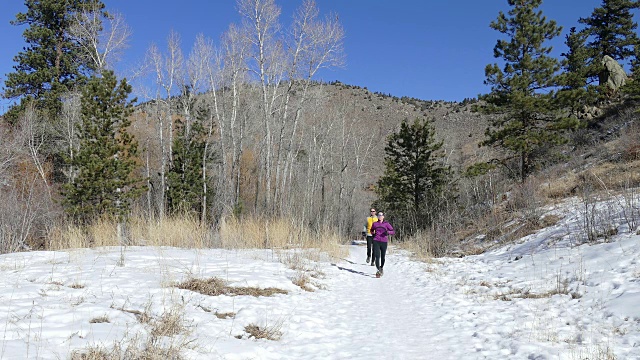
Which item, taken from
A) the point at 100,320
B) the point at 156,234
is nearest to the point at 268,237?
the point at 156,234

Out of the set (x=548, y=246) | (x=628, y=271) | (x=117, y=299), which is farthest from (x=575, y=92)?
(x=117, y=299)

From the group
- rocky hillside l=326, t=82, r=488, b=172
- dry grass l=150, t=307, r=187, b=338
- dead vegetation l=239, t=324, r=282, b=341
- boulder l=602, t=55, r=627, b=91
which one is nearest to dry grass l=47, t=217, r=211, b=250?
dead vegetation l=239, t=324, r=282, b=341

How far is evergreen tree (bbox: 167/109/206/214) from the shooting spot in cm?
2970

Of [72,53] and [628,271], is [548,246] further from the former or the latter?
[72,53]

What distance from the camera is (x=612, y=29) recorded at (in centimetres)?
3169

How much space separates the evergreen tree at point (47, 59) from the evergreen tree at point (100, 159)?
395 inches

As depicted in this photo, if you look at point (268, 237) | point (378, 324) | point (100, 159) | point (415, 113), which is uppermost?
point (415, 113)

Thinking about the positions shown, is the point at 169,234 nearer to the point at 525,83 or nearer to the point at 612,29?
the point at 525,83

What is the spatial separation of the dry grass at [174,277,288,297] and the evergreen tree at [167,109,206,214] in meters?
25.0

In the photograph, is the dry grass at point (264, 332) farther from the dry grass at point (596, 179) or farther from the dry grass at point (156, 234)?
the dry grass at point (596, 179)

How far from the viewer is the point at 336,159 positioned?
4331 cm

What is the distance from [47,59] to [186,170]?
43.7ft

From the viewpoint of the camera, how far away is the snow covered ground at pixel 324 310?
349 cm

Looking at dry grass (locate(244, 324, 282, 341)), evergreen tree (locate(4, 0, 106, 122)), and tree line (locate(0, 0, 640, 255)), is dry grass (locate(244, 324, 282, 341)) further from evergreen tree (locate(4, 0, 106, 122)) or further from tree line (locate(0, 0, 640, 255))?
evergreen tree (locate(4, 0, 106, 122))
